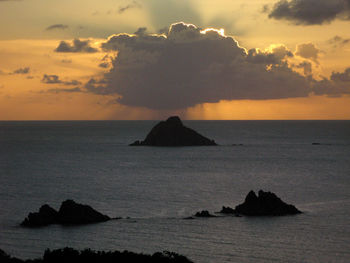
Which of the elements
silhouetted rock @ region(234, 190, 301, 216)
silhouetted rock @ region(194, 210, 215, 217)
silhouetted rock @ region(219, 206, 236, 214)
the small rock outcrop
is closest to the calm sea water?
the small rock outcrop

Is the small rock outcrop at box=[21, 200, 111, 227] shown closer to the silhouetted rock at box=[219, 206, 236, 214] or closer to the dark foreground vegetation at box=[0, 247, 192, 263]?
the silhouetted rock at box=[219, 206, 236, 214]

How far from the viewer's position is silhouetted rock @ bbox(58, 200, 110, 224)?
79312mm

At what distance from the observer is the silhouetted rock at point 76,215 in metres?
79.3

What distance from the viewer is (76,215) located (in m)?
79.7

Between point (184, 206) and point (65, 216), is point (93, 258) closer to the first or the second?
point (65, 216)

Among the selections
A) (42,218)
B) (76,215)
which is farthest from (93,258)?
(42,218)

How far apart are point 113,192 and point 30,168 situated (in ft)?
189

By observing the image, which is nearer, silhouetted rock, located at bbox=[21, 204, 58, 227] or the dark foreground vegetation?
the dark foreground vegetation

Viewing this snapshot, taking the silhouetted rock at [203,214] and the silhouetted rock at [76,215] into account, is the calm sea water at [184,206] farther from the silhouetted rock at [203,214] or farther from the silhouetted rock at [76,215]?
the silhouetted rock at [203,214]

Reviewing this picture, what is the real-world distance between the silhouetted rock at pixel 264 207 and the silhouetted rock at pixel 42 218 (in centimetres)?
2625

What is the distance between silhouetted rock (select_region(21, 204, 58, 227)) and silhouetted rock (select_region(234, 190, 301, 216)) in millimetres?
26248

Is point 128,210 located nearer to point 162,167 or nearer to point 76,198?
point 76,198

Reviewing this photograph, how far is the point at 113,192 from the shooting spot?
112 m

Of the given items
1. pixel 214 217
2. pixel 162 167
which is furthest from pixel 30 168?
pixel 214 217
